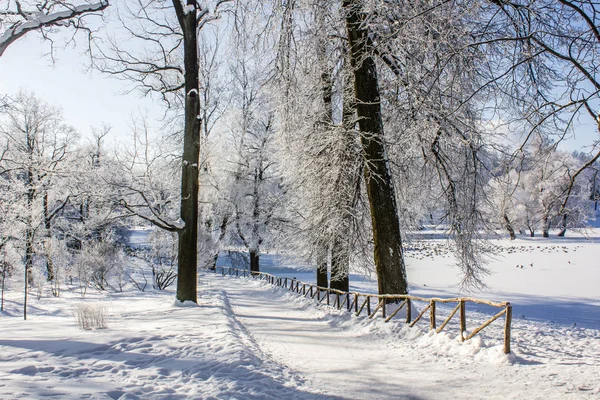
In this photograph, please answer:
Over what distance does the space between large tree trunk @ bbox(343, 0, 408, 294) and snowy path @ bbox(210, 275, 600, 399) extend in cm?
118

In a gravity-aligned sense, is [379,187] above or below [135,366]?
above

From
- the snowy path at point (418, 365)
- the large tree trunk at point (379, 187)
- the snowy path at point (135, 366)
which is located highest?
the large tree trunk at point (379, 187)

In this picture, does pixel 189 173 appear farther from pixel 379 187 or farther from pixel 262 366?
pixel 262 366

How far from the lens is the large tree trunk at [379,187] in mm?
8180

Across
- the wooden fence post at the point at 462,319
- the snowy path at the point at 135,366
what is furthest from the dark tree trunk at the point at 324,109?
the snowy path at the point at 135,366

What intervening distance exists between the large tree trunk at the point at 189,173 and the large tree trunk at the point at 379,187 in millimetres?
4483

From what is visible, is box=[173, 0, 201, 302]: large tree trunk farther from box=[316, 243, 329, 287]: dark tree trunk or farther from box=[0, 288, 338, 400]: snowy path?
box=[316, 243, 329, 287]: dark tree trunk

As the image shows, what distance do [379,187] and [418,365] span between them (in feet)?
12.8

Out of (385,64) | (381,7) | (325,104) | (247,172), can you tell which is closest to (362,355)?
(381,7)

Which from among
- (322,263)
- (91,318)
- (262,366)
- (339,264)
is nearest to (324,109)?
(339,264)

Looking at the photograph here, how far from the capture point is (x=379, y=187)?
8336mm

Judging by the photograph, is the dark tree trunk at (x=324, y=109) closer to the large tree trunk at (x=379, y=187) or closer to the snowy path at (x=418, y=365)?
the large tree trunk at (x=379, y=187)

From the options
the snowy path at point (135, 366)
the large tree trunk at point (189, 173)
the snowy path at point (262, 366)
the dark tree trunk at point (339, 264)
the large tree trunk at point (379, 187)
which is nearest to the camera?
the snowy path at point (135, 366)

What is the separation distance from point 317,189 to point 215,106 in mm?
16925
